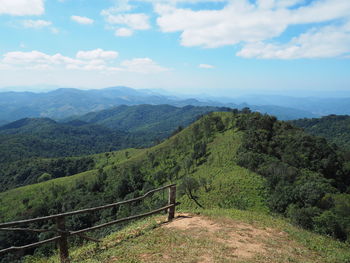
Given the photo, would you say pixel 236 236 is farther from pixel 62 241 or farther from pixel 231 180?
pixel 231 180

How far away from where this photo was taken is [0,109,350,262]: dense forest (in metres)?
36.6

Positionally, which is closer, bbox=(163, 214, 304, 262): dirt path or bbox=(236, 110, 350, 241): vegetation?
bbox=(163, 214, 304, 262): dirt path

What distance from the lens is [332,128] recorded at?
169 meters

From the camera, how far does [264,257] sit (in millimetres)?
Answer: 9375

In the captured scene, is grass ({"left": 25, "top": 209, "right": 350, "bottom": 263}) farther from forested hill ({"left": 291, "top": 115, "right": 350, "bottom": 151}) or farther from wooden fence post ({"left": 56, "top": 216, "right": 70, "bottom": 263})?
forested hill ({"left": 291, "top": 115, "right": 350, "bottom": 151})

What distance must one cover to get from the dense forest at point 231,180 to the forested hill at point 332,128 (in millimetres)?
87253

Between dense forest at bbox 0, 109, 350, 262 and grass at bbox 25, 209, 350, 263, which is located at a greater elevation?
grass at bbox 25, 209, 350, 263

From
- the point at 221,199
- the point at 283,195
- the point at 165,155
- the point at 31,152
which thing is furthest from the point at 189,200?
the point at 31,152

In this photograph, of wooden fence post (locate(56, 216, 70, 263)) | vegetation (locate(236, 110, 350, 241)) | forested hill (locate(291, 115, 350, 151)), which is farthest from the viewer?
forested hill (locate(291, 115, 350, 151))

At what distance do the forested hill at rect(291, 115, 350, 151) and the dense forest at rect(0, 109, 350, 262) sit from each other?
286 feet

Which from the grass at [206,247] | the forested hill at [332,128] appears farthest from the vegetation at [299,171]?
the forested hill at [332,128]

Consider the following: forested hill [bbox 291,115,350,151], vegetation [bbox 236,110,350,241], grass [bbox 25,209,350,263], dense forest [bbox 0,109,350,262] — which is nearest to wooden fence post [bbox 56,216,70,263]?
grass [bbox 25,209,350,263]

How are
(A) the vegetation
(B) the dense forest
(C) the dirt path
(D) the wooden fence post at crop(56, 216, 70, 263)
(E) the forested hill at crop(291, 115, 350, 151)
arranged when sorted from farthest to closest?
(E) the forested hill at crop(291, 115, 350, 151)
(B) the dense forest
(A) the vegetation
(C) the dirt path
(D) the wooden fence post at crop(56, 216, 70, 263)

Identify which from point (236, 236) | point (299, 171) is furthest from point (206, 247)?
point (299, 171)
